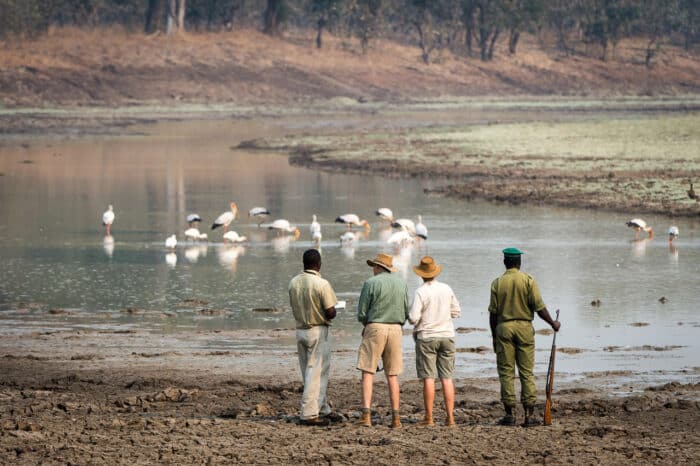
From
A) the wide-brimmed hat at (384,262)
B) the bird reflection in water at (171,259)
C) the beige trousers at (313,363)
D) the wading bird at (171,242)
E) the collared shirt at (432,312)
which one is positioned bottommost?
the bird reflection in water at (171,259)

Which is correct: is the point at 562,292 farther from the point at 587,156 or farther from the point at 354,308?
the point at 587,156

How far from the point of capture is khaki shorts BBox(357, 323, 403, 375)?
A: 10.8 metres

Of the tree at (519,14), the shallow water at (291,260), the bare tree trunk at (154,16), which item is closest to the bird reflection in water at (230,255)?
the shallow water at (291,260)

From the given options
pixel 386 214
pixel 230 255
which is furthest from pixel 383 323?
pixel 386 214

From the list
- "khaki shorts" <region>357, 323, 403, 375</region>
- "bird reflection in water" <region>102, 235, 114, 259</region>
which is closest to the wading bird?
"bird reflection in water" <region>102, 235, 114, 259</region>

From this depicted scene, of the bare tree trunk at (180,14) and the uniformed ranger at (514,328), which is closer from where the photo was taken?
the uniformed ranger at (514,328)

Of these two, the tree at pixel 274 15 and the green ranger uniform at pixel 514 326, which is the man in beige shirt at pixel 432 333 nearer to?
the green ranger uniform at pixel 514 326

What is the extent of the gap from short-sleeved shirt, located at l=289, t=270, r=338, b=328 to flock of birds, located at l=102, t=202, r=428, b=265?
1263cm

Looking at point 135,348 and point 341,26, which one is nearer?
point 135,348

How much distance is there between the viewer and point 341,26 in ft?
353

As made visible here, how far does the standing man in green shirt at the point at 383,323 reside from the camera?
10.8 m

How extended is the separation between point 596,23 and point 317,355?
340 feet

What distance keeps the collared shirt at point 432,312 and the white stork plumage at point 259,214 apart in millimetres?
17856

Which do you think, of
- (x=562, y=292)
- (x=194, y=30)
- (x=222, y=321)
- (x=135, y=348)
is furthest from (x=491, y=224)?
(x=194, y=30)
